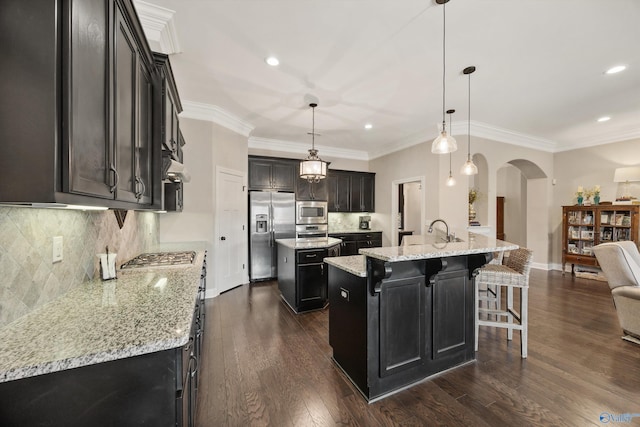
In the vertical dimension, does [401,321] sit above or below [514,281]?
below

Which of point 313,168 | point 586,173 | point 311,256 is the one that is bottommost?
point 311,256

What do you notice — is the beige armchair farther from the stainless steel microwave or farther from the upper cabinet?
the upper cabinet

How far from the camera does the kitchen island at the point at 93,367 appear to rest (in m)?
0.80

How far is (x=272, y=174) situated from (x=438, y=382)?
14.5ft

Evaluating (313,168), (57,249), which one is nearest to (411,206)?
(313,168)

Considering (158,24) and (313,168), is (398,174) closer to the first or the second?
(313,168)

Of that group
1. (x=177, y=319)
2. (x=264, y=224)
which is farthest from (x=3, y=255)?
(x=264, y=224)

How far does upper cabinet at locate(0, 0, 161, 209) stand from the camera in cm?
77

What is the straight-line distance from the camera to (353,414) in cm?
174


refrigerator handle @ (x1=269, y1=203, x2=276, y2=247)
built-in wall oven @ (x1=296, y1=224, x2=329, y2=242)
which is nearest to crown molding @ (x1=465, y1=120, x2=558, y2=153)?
built-in wall oven @ (x1=296, y1=224, x2=329, y2=242)

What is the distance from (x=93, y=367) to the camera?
0.86 metres

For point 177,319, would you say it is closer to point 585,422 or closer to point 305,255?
point 305,255

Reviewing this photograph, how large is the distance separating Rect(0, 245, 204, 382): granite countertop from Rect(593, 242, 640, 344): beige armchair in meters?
4.03

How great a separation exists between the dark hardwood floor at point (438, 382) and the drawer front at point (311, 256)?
769 millimetres
